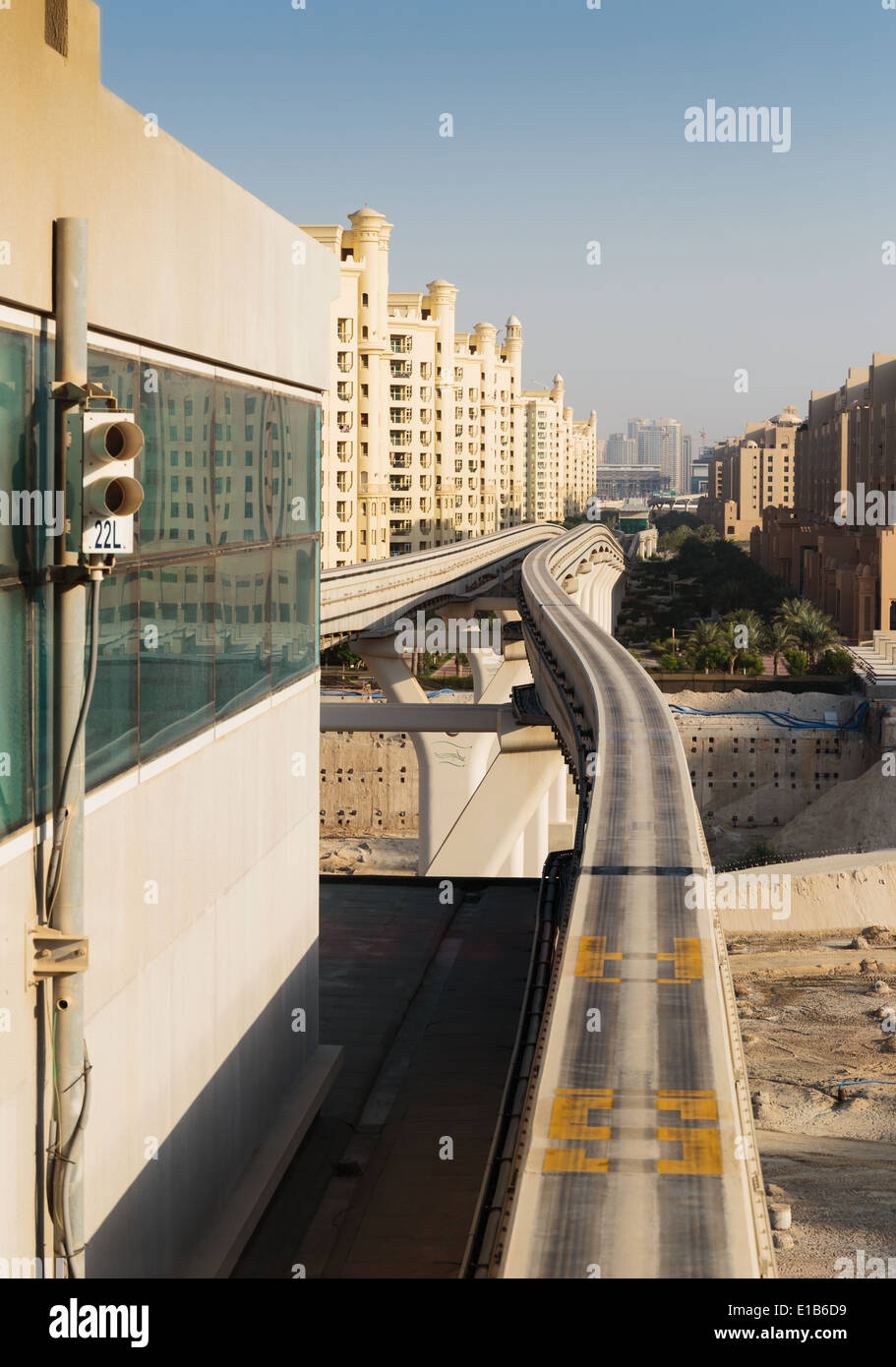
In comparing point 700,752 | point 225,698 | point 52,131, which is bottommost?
point 700,752

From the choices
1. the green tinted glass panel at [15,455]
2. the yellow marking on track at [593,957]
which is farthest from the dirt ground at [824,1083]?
the green tinted glass panel at [15,455]

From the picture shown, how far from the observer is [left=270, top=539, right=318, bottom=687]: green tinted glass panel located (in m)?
10.6

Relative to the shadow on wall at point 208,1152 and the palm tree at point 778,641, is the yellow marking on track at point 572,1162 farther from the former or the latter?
the palm tree at point 778,641

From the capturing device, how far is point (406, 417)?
7881 cm

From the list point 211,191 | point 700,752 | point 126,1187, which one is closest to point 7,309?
point 211,191

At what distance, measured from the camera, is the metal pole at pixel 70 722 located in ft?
21.0

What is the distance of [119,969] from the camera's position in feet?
24.0

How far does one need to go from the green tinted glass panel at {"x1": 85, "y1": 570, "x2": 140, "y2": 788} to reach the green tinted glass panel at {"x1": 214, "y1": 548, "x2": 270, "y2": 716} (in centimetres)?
153

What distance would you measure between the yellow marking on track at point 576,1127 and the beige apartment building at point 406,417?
1288 inches

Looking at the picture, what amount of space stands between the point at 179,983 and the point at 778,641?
5574 centimetres
